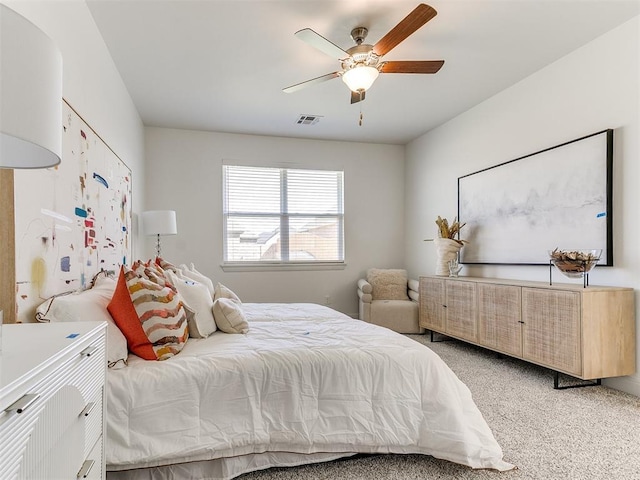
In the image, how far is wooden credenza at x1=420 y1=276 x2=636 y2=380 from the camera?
264 cm

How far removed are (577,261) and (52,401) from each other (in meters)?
3.18

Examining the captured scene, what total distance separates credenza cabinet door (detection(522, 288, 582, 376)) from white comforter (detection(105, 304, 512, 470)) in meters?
1.30

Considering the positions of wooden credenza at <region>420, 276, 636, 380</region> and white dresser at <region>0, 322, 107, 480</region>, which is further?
wooden credenza at <region>420, 276, 636, 380</region>

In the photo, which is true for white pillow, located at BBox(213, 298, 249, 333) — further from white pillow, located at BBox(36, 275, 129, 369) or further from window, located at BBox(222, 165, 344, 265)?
window, located at BBox(222, 165, 344, 265)

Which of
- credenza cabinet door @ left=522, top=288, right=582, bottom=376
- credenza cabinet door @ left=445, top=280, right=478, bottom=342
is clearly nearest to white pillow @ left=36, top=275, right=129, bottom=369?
credenza cabinet door @ left=522, top=288, right=582, bottom=376

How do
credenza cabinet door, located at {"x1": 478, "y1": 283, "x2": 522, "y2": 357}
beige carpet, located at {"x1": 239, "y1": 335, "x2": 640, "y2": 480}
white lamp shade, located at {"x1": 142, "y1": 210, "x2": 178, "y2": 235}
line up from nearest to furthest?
beige carpet, located at {"x1": 239, "y1": 335, "x2": 640, "y2": 480} → credenza cabinet door, located at {"x1": 478, "y1": 283, "x2": 522, "y2": 357} → white lamp shade, located at {"x1": 142, "y1": 210, "x2": 178, "y2": 235}

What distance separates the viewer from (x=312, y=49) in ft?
9.88

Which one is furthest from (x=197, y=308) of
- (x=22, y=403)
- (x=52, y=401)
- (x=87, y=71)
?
(x=87, y=71)

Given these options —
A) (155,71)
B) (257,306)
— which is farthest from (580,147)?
(155,71)

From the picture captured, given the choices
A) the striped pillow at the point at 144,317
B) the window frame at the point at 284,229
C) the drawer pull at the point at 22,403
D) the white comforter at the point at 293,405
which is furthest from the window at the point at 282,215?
the drawer pull at the point at 22,403

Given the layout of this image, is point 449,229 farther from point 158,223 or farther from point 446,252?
point 158,223

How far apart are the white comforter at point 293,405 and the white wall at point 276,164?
11.1 feet

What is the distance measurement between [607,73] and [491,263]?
192 centimetres

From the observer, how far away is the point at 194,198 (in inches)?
202
